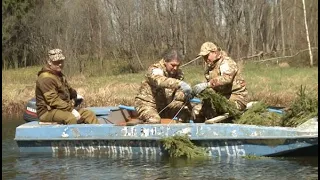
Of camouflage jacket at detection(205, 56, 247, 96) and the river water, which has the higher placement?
camouflage jacket at detection(205, 56, 247, 96)

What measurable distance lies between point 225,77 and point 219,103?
39 centimetres

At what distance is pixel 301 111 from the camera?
1005 centimetres

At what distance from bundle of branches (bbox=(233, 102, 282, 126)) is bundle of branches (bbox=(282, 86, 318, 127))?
17 cm

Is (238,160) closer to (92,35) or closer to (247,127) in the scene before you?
(247,127)

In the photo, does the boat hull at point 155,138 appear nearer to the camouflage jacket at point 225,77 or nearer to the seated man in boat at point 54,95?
the seated man in boat at point 54,95

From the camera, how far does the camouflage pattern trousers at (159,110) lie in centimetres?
1085

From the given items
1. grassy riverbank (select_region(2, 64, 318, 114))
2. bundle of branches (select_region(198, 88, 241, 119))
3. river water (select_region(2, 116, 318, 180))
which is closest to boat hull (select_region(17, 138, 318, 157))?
river water (select_region(2, 116, 318, 180))

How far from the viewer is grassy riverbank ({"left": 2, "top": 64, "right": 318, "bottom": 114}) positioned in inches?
670

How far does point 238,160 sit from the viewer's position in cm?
978

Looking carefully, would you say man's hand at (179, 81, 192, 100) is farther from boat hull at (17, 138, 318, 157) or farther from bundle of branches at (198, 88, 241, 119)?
boat hull at (17, 138, 318, 157)

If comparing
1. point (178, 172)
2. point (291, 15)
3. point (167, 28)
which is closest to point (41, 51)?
point (167, 28)

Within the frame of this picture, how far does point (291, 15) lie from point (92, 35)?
8.47 metres

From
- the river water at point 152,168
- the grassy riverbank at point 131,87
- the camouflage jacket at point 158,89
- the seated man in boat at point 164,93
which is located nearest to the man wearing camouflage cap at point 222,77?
the seated man in boat at point 164,93

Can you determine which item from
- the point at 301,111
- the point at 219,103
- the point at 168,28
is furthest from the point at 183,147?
the point at 168,28
